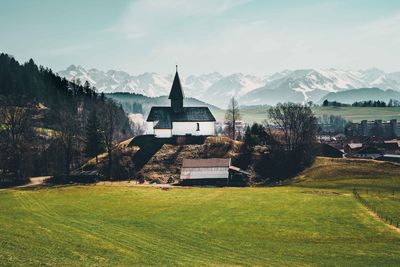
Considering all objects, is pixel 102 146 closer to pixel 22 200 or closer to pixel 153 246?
pixel 22 200

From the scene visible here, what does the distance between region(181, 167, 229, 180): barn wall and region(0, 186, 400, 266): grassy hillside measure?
16.1 metres

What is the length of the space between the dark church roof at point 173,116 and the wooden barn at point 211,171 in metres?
17.5

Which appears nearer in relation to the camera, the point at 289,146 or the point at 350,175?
the point at 350,175

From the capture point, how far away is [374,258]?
38.6 meters

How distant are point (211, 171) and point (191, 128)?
2239 cm

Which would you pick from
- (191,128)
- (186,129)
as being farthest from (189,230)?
(191,128)

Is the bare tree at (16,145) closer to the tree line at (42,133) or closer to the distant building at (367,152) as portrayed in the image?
the tree line at (42,133)

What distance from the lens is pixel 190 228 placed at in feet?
161

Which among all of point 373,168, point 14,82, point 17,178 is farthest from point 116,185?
point 14,82

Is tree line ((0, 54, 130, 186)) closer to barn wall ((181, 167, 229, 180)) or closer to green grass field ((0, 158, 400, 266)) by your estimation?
green grass field ((0, 158, 400, 266))

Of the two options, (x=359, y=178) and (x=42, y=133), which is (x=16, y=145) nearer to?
(x=42, y=133)

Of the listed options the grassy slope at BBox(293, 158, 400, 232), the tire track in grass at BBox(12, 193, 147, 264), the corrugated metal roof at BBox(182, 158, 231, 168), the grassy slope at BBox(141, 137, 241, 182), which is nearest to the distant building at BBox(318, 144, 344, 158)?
the grassy slope at BBox(293, 158, 400, 232)

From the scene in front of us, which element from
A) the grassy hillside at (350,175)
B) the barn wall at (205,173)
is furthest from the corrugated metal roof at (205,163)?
the grassy hillside at (350,175)

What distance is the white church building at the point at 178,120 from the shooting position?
11194 cm
